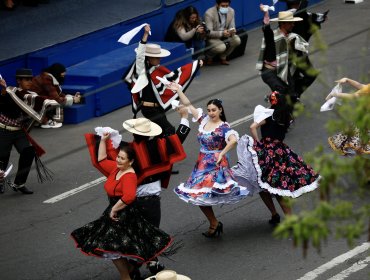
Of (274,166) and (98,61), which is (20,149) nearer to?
(274,166)

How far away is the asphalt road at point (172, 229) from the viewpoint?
40.1 feet

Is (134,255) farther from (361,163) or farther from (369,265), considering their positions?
(361,163)

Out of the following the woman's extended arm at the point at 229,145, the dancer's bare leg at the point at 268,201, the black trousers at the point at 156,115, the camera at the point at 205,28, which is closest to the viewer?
the woman's extended arm at the point at 229,145

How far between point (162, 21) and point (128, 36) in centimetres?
545

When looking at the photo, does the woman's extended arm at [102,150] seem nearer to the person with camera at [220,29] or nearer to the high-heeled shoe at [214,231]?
the high-heeled shoe at [214,231]

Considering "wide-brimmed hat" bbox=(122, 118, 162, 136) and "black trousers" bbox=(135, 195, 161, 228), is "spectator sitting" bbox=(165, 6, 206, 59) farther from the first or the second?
"black trousers" bbox=(135, 195, 161, 228)

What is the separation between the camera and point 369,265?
12.1 metres

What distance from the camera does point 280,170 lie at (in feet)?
42.3

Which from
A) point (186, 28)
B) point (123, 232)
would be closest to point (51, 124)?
point (186, 28)

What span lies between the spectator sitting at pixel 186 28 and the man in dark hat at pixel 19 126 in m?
6.06

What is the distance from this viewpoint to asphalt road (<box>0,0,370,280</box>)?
40.1 ft

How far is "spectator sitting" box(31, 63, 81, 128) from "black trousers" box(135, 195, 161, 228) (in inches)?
203

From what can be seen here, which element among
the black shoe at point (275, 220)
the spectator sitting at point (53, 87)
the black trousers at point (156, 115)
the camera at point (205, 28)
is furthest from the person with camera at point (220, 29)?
the black shoe at point (275, 220)

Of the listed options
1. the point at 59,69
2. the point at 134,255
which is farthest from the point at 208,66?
the point at 134,255
